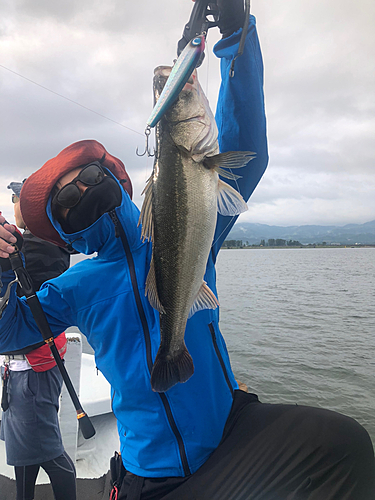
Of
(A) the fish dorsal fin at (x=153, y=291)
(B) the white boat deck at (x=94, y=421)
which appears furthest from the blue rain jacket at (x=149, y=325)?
(B) the white boat deck at (x=94, y=421)

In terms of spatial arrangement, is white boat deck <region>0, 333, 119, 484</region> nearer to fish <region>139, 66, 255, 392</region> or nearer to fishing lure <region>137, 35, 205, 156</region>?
fish <region>139, 66, 255, 392</region>

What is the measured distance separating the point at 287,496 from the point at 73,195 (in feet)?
6.48

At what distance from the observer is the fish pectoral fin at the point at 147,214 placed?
151 centimetres

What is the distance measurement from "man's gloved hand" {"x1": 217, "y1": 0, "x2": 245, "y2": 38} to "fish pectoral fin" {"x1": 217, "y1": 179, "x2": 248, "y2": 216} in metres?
0.86

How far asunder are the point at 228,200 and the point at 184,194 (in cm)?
24

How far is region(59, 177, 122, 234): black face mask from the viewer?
186cm

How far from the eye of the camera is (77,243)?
2.14 meters

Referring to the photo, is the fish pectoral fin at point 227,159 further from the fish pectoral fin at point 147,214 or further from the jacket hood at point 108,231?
the jacket hood at point 108,231

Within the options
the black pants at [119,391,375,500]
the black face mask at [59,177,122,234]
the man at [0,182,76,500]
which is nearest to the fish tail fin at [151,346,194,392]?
the black pants at [119,391,375,500]

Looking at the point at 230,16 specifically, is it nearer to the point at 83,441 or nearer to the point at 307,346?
the point at 83,441

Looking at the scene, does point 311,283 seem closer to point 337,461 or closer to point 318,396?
point 318,396

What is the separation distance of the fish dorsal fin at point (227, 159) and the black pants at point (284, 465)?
1429mm

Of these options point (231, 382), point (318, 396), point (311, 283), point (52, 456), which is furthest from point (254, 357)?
point (311, 283)

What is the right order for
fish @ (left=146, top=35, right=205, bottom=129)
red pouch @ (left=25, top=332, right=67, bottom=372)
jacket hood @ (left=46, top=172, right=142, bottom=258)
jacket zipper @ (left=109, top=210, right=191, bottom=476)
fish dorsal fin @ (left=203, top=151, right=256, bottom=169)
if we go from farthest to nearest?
red pouch @ (left=25, top=332, right=67, bottom=372)
jacket hood @ (left=46, top=172, right=142, bottom=258)
jacket zipper @ (left=109, top=210, right=191, bottom=476)
fish dorsal fin @ (left=203, top=151, right=256, bottom=169)
fish @ (left=146, top=35, right=205, bottom=129)
